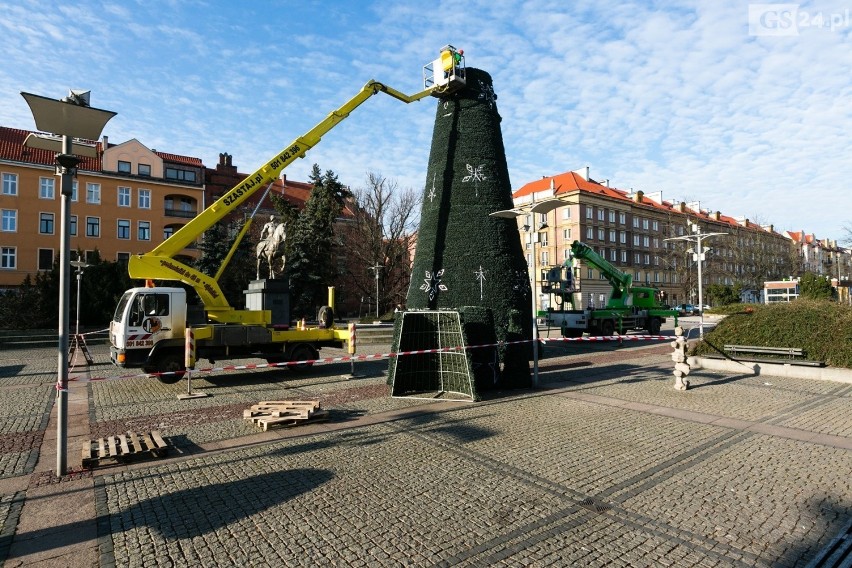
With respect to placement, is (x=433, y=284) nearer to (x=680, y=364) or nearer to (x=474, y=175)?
(x=474, y=175)

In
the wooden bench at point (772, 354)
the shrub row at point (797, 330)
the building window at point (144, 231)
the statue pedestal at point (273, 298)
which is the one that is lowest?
the wooden bench at point (772, 354)

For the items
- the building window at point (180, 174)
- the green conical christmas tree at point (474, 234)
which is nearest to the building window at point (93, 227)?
the building window at point (180, 174)

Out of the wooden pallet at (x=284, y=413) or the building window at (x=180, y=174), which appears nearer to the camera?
the wooden pallet at (x=284, y=413)

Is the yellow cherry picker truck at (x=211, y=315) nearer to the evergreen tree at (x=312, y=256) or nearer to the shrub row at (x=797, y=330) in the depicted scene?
the shrub row at (x=797, y=330)

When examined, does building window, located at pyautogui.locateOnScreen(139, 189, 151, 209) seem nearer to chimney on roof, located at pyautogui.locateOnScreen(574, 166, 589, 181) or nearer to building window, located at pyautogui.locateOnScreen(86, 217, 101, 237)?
building window, located at pyautogui.locateOnScreen(86, 217, 101, 237)

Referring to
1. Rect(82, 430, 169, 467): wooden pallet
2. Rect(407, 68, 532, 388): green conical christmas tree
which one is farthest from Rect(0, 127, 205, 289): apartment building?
Rect(82, 430, 169, 467): wooden pallet

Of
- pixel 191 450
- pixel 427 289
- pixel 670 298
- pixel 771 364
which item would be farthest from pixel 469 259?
pixel 670 298

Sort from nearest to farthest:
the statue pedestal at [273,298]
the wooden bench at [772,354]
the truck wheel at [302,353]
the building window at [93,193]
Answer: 1. the wooden bench at [772,354]
2. the truck wheel at [302,353]
3. the statue pedestal at [273,298]
4. the building window at [93,193]

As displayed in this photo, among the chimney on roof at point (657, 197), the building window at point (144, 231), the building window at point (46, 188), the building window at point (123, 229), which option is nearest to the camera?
the building window at point (46, 188)

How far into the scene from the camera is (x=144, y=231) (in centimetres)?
4722

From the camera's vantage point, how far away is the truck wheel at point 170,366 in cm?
1236

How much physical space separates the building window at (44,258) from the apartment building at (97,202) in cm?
7

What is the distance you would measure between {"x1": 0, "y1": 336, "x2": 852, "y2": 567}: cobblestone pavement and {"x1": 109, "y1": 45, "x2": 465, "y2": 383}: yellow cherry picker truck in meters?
2.18

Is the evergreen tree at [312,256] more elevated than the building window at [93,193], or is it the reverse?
the building window at [93,193]
